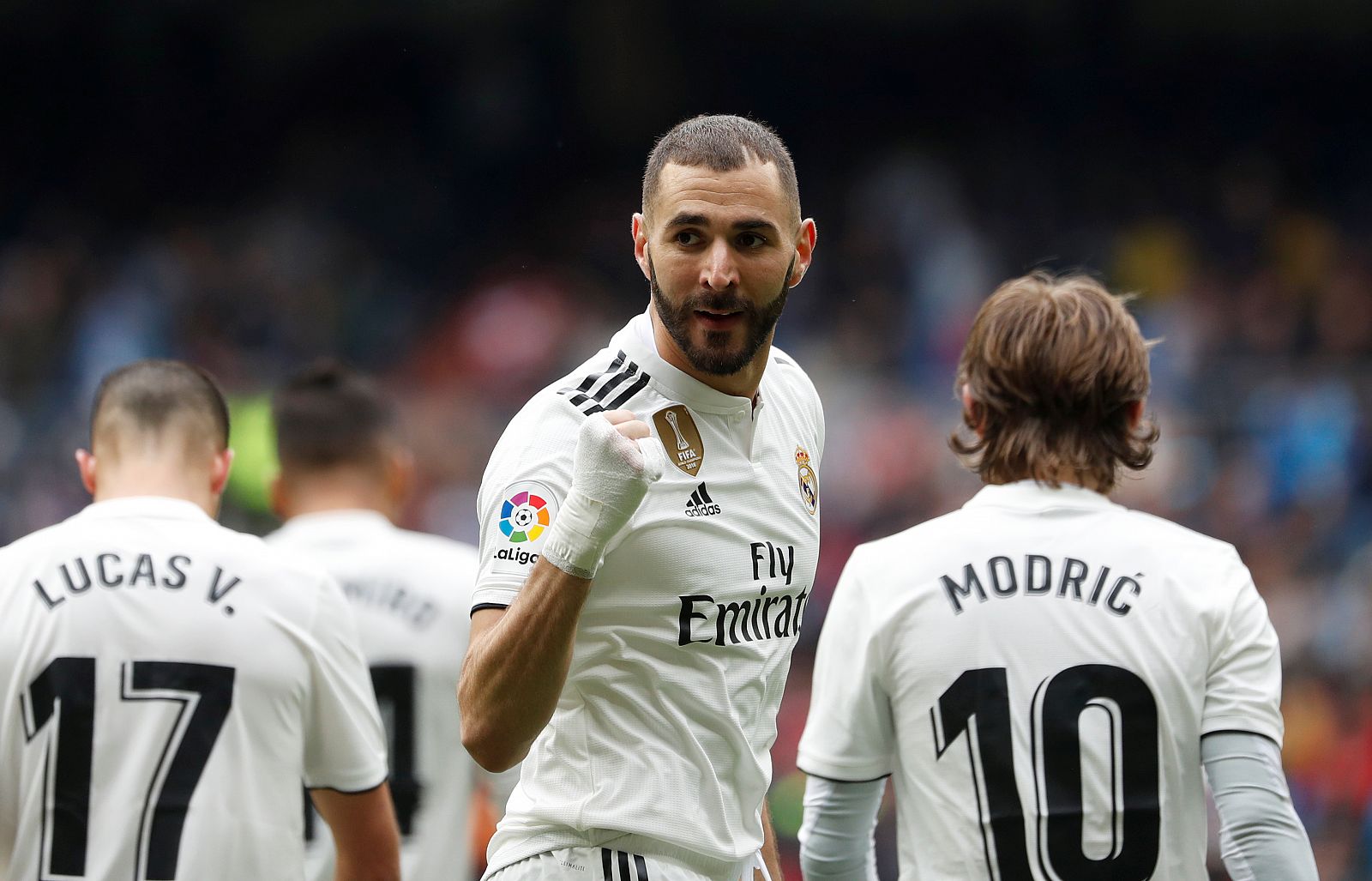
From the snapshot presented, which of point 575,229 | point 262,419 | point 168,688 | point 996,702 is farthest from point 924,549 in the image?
point 575,229

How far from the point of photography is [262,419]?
1188cm

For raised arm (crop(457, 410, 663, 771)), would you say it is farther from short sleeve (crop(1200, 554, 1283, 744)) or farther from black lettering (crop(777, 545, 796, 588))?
short sleeve (crop(1200, 554, 1283, 744))

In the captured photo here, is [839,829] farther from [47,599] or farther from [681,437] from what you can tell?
[47,599]

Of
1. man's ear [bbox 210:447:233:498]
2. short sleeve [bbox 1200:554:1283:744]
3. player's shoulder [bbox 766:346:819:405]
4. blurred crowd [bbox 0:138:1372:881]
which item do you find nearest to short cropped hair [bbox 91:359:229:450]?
man's ear [bbox 210:447:233:498]

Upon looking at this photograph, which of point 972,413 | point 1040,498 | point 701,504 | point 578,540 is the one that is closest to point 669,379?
point 701,504

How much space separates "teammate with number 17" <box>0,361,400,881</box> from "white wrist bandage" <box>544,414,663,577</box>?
51.0 inches

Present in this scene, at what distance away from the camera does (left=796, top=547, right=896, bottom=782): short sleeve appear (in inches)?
130

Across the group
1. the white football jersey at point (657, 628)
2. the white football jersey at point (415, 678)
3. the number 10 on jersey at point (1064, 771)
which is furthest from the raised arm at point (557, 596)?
the white football jersey at point (415, 678)

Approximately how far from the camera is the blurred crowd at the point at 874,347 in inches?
406

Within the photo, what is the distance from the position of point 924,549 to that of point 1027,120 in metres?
12.5

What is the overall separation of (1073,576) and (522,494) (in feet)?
3.69

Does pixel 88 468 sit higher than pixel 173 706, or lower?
higher

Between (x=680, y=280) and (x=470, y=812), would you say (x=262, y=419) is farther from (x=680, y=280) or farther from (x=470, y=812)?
(x=680, y=280)

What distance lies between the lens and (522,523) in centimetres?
286
